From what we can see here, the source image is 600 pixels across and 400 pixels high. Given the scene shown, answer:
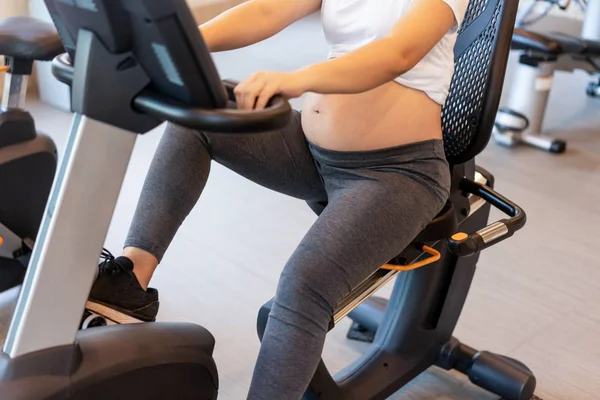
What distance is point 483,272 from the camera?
2.47 metres

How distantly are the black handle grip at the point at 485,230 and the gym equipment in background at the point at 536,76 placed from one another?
1.75 metres

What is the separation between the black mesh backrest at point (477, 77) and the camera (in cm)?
157

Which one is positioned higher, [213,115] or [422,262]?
[213,115]

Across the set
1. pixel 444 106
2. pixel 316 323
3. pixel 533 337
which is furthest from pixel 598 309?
pixel 316 323

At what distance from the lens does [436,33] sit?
1.37 metres

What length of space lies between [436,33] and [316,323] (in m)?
0.53

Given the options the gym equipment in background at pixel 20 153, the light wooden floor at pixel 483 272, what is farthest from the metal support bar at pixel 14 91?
the light wooden floor at pixel 483 272

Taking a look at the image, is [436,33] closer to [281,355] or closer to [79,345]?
[281,355]

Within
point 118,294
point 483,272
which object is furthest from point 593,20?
point 118,294

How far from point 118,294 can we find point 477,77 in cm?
80

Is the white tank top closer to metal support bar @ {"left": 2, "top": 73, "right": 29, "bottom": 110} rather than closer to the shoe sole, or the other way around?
the shoe sole

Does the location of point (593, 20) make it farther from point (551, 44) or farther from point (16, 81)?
point (16, 81)

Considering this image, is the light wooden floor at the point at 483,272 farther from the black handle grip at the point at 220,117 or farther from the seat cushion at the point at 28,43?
the black handle grip at the point at 220,117

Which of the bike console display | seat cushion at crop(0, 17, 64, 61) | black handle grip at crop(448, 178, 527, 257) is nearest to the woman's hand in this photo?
the bike console display
